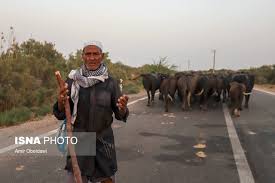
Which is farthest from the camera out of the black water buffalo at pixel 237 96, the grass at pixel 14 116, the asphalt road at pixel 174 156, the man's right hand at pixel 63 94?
the black water buffalo at pixel 237 96

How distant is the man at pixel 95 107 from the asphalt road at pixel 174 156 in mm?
1942

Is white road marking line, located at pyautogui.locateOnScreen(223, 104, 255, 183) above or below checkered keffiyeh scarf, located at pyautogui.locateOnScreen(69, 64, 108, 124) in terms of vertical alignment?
below

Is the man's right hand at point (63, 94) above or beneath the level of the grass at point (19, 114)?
above

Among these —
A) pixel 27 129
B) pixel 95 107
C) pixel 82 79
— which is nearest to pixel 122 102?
pixel 95 107

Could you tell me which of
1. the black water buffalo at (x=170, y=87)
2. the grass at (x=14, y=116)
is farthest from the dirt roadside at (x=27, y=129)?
the black water buffalo at (x=170, y=87)

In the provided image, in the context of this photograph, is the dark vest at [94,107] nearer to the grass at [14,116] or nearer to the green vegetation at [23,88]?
the green vegetation at [23,88]

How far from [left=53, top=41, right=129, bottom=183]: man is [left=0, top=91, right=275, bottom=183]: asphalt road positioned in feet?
6.37

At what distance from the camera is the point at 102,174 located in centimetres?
401

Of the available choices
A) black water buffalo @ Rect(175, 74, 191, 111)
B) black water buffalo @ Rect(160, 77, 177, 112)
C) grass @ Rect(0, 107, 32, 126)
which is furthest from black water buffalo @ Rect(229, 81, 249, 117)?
grass @ Rect(0, 107, 32, 126)

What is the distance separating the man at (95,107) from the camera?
3838 millimetres

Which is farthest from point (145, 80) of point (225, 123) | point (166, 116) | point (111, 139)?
point (111, 139)

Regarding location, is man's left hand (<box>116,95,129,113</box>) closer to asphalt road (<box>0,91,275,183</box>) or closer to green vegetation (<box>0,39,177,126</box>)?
asphalt road (<box>0,91,275,183</box>)

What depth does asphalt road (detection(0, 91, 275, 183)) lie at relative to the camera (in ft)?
20.0

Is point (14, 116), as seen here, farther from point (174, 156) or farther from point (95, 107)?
point (95, 107)
